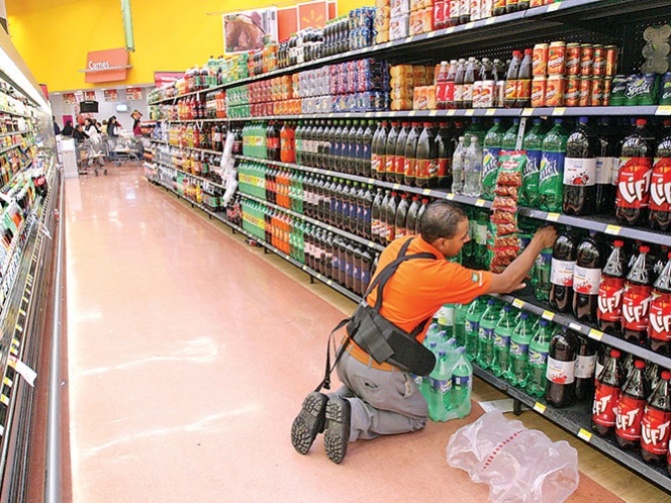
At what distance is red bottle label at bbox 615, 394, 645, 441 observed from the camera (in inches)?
97.5

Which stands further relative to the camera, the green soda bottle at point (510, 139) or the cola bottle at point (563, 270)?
the green soda bottle at point (510, 139)

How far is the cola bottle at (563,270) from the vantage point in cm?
279

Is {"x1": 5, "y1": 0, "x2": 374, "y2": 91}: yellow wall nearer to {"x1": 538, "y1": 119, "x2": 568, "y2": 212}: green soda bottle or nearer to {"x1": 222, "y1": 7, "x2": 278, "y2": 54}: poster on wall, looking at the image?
{"x1": 222, "y1": 7, "x2": 278, "y2": 54}: poster on wall

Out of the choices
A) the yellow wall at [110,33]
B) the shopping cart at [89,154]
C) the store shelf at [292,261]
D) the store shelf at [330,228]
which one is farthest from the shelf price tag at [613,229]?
the shopping cart at [89,154]

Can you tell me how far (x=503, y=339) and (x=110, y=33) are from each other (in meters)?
20.4

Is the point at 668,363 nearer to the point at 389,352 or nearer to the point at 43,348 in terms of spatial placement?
the point at 389,352

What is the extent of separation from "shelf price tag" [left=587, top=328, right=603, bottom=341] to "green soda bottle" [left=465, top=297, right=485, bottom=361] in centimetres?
87

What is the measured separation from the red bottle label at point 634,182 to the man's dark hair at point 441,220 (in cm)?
70

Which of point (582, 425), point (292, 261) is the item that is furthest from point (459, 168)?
point (292, 261)

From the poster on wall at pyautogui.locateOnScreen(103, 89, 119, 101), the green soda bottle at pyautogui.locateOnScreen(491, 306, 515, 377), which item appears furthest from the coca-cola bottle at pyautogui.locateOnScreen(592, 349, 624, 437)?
the poster on wall at pyautogui.locateOnScreen(103, 89, 119, 101)

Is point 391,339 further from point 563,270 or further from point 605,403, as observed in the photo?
point 605,403

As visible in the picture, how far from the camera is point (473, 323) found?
346 centimetres

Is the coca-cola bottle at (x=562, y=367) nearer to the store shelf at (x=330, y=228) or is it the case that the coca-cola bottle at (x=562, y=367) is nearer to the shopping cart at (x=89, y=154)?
the store shelf at (x=330, y=228)

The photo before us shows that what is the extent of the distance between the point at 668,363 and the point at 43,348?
4.01 meters
